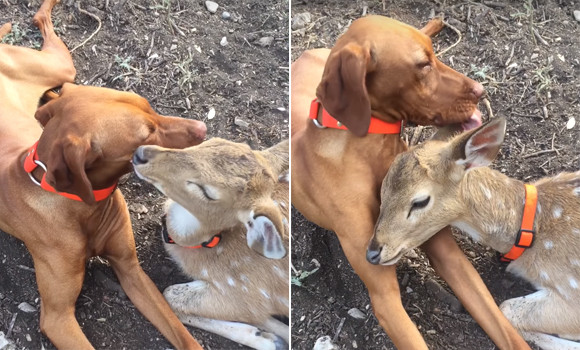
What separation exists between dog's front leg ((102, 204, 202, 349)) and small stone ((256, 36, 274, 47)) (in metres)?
1.09

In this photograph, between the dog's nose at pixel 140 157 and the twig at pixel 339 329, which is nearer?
the dog's nose at pixel 140 157

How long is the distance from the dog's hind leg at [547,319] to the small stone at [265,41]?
5.55ft

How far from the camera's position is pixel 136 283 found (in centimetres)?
316

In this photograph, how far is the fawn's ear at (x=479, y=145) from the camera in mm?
2682

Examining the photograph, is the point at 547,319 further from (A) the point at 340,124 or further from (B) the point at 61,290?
(B) the point at 61,290

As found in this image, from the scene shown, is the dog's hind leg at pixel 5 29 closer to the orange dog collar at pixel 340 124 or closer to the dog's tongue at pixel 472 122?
the orange dog collar at pixel 340 124

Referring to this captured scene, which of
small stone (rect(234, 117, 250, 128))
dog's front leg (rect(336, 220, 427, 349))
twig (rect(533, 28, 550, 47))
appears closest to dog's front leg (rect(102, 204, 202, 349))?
small stone (rect(234, 117, 250, 128))

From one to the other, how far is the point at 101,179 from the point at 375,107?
116 cm

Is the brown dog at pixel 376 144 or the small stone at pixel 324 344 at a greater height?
the brown dog at pixel 376 144

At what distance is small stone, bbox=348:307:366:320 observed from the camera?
10.5ft

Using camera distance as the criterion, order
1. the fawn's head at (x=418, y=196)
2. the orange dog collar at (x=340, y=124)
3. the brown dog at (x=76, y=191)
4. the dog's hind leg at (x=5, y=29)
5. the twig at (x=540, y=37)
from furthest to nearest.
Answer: the twig at (x=540, y=37) < the dog's hind leg at (x=5, y=29) < the orange dog collar at (x=340, y=124) < the fawn's head at (x=418, y=196) < the brown dog at (x=76, y=191)

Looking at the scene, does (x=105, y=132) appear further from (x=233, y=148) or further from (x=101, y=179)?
(x=233, y=148)

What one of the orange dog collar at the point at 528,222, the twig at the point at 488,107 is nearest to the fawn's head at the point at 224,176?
the orange dog collar at the point at 528,222

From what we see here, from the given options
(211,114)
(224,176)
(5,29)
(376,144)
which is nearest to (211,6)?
(211,114)
